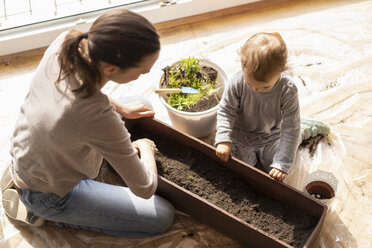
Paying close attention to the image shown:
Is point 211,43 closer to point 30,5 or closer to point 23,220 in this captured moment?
point 30,5

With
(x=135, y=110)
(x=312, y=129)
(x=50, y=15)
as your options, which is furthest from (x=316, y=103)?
(x=50, y=15)

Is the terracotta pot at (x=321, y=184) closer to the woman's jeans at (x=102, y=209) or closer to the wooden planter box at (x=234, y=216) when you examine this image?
the wooden planter box at (x=234, y=216)

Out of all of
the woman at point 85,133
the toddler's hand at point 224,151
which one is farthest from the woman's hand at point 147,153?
the toddler's hand at point 224,151

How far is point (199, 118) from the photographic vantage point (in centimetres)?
137

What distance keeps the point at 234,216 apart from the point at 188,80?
58 cm

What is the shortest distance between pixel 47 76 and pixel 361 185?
1193 millimetres

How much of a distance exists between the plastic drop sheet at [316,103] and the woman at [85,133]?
19cm

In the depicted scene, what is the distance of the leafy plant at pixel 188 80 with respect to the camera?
1394 mm

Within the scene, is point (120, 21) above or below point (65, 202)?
above

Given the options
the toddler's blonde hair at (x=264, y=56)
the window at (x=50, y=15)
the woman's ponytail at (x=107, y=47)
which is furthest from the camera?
the window at (x=50, y=15)

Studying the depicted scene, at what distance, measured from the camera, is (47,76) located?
91 cm

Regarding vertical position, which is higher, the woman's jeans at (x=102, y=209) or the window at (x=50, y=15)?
the window at (x=50, y=15)

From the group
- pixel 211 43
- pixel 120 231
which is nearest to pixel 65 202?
pixel 120 231

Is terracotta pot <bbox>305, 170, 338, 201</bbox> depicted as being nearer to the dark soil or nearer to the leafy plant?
the dark soil
